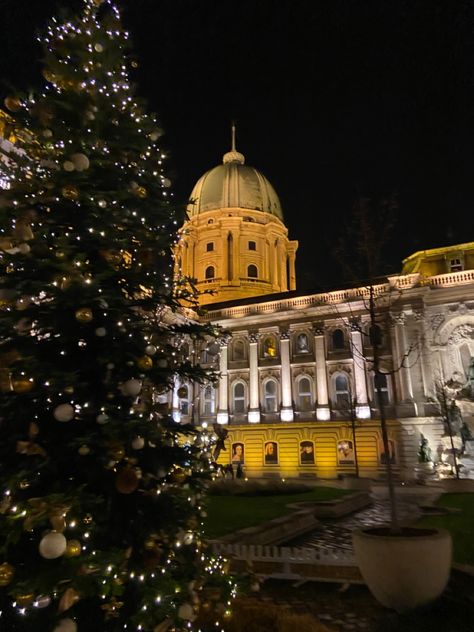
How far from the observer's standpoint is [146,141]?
278 inches

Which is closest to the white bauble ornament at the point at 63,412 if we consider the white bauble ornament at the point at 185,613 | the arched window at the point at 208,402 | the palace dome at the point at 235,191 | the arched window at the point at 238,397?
the white bauble ornament at the point at 185,613

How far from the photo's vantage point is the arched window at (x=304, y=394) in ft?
146

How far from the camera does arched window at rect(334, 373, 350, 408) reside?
4247 centimetres

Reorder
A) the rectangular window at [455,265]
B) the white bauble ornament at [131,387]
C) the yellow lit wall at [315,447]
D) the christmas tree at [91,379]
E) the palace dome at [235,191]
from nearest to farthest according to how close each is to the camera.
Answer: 1. the christmas tree at [91,379]
2. the white bauble ornament at [131,387]
3. the yellow lit wall at [315,447]
4. the rectangular window at [455,265]
5. the palace dome at [235,191]

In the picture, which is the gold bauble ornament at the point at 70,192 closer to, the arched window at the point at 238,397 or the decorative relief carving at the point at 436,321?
the decorative relief carving at the point at 436,321

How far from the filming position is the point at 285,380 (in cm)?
4531

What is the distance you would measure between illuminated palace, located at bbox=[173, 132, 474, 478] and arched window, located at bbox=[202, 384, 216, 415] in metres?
0.10

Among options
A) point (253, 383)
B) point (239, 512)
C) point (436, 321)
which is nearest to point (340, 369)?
point (253, 383)

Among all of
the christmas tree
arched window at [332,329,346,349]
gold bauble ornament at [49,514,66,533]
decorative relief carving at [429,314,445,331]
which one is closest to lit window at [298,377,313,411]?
arched window at [332,329,346,349]

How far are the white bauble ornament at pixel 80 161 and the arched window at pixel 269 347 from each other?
42.0m

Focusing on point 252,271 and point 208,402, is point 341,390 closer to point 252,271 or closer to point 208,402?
point 208,402

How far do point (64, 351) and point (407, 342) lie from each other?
39081 millimetres

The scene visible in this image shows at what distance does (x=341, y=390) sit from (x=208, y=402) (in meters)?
13.9

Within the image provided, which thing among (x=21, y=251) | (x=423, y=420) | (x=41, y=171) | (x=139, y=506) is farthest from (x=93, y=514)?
(x=423, y=420)
